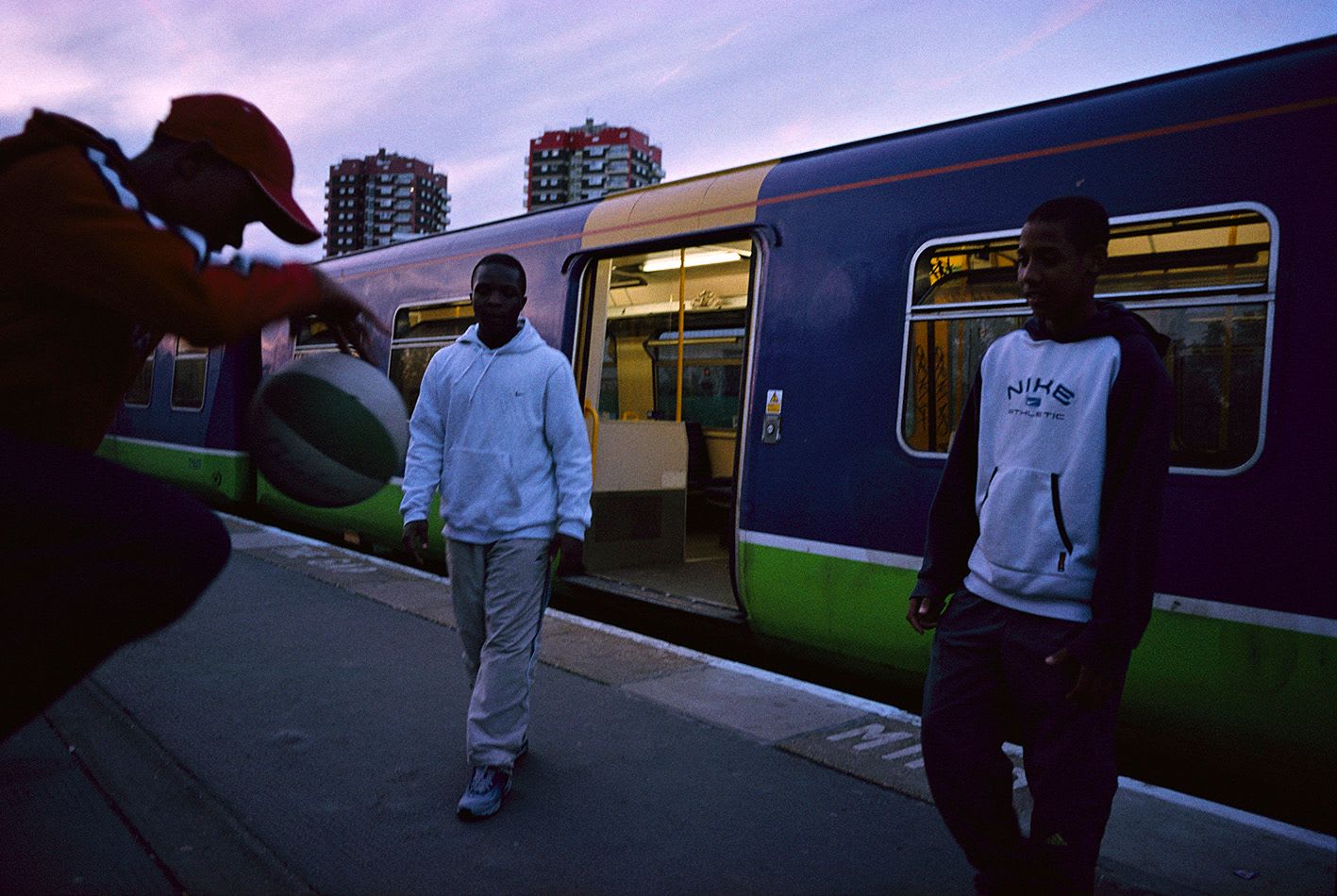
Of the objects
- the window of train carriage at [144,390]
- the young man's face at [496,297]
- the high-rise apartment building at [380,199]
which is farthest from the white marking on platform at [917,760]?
the high-rise apartment building at [380,199]

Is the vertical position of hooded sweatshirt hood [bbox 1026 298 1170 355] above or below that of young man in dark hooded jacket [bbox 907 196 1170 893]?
above

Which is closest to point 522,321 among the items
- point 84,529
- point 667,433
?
point 84,529

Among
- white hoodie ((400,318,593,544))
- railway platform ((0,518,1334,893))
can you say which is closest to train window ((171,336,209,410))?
railway platform ((0,518,1334,893))

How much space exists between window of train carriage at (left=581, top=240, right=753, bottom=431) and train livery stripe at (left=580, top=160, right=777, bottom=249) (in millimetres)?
1919

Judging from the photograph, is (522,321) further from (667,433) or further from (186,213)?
(667,433)

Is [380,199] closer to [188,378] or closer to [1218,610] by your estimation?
[188,378]

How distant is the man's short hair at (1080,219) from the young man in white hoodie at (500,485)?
1.81 meters

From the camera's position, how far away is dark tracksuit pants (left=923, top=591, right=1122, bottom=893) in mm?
2158

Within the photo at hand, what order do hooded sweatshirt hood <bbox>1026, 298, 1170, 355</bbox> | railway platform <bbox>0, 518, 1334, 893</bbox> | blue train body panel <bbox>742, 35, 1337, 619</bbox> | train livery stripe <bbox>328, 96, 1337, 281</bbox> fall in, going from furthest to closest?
train livery stripe <bbox>328, 96, 1337, 281</bbox>
blue train body panel <bbox>742, 35, 1337, 619</bbox>
railway platform <bbox>0, 518, 1334, 893</bbox>
hooded sweatshirt hood <bbox>1026, 298, 1170, 355</bbox>

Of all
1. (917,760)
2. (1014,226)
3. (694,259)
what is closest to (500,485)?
(917,760)

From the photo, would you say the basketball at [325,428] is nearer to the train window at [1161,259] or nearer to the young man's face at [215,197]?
the young man's face at [215,197]

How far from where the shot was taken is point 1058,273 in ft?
7.55

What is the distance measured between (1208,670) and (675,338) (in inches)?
274

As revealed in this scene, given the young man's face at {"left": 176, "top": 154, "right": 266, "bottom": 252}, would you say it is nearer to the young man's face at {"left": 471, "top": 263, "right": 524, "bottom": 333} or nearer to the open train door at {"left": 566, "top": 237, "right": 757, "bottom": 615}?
the young man's face at {"left": 471, "top": 263, "right": 524, "bottom": 333}
